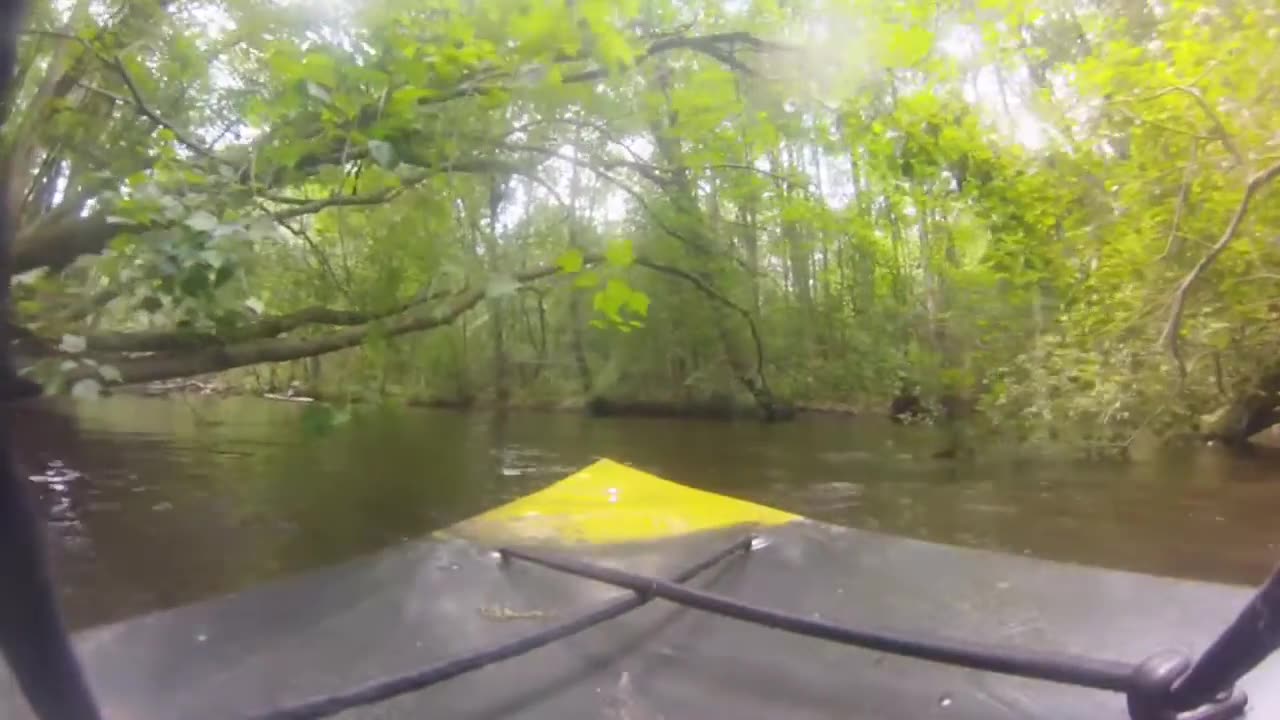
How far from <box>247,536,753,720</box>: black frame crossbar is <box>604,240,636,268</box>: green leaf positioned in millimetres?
450

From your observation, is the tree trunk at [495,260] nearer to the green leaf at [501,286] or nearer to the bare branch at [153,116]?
the green leaf at [501,286]

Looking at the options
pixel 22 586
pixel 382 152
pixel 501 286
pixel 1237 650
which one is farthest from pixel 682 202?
→ pixel 22 586

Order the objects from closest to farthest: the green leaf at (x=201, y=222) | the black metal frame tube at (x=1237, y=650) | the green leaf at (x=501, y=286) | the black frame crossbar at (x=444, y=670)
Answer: the black metal frame tube at (x=1237, y=650) → the black frame crossbar at (x=444, y=670) → the green leaf at (x=201, y=222) → the green leaf at (x=501, y=286)

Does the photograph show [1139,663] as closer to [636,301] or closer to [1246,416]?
[636,301]

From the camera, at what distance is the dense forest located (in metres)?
1.19

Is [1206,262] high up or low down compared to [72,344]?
up

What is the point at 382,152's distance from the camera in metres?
1.14

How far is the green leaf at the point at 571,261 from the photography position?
1.21m

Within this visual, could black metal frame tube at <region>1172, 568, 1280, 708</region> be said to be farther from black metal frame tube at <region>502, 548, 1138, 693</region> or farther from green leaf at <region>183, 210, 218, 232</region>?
Result: green leaf at <region>183, 210, 218, 232</region>

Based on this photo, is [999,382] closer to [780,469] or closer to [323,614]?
[780,469]

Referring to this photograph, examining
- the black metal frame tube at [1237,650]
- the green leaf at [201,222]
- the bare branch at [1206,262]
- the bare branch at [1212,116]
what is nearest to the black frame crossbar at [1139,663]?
the black metal frame tube at [1237,650]


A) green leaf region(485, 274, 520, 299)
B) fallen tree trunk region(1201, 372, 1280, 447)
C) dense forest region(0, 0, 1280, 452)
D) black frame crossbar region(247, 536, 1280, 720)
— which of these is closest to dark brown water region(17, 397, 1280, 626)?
fallen tree trunk region(1201, 372, 1280, 447)

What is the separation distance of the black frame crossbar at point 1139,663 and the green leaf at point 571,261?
0.47 m

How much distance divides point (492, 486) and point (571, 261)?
1669 mm
